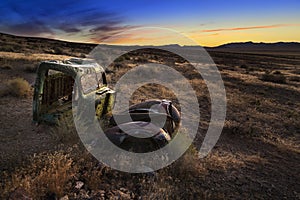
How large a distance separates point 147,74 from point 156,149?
13.8 m

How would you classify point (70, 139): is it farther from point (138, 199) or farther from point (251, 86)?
point (251, 86)

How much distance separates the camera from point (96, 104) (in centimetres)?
646

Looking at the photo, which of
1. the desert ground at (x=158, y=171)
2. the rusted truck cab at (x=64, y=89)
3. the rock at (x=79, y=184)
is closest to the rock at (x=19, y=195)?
the desert ground at (x=158, y=171)

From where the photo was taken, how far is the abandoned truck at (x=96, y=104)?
480 cm

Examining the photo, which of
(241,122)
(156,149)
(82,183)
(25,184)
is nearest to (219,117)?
(241,122)

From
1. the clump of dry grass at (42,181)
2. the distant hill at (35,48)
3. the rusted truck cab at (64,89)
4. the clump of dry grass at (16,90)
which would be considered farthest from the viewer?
the distant hill at (35,48)

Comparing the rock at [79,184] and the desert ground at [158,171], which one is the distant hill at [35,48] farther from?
the rock at [79,184]

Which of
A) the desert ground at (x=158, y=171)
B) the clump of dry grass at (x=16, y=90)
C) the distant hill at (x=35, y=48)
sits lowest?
the desert ground at (x=158, y=171)

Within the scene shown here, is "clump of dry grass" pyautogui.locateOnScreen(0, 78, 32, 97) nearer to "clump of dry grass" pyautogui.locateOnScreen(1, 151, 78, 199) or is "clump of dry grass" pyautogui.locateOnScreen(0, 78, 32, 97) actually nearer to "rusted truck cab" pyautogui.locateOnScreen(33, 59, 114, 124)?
"rusted truck cab" pyautogui.locateOnScreen(33, 59, 114, 124)

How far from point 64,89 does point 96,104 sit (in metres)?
1.34

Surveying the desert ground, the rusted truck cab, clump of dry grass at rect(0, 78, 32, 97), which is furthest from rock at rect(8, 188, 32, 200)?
clump of dry grass at rect(0, 78, 32, 97)

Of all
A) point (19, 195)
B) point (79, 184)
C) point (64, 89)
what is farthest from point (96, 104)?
point (19, 195)

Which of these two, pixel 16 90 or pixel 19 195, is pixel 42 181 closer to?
pixel 19 195

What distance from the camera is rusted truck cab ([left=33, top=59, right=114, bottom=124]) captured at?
5.79 meters
